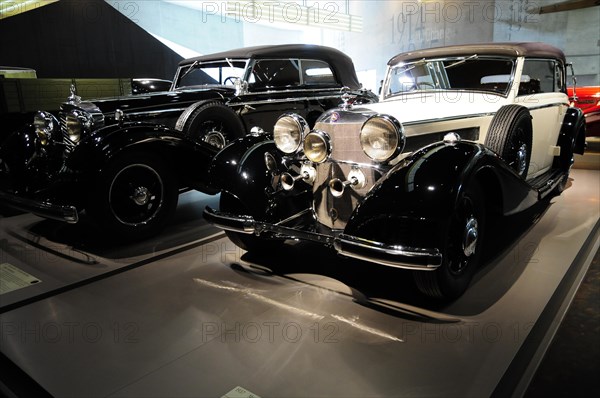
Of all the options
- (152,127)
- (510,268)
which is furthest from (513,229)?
(152,127)

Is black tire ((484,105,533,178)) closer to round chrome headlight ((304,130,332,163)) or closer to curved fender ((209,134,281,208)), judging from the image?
round chrome headlight ((304,130,332,163))

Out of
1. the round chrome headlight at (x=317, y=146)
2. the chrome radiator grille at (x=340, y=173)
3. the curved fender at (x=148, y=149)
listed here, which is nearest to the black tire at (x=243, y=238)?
the chrome radiator grille at (x=340, y=173)

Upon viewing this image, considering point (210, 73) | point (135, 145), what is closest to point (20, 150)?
point (135, 145)

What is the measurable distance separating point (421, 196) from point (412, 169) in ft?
0.58

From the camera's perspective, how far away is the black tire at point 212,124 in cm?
407

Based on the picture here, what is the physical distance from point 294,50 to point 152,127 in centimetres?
251

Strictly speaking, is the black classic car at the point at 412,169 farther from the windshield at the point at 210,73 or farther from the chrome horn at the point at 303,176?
the windshield at the point at 210,73

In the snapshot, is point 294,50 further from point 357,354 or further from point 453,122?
point 357,354

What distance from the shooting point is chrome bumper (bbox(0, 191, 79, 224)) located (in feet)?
9.45

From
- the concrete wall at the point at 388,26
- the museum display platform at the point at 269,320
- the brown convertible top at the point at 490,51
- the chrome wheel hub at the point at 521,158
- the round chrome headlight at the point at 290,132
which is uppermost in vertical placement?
the concrete wall at the point at 388,26

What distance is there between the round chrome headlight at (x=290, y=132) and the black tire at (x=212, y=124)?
4.81 ft

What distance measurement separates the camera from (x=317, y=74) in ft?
18.6

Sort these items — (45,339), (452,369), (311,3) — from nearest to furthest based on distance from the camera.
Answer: (452,369), (45,339), (311,3)

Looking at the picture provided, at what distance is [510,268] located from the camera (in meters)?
2.72
